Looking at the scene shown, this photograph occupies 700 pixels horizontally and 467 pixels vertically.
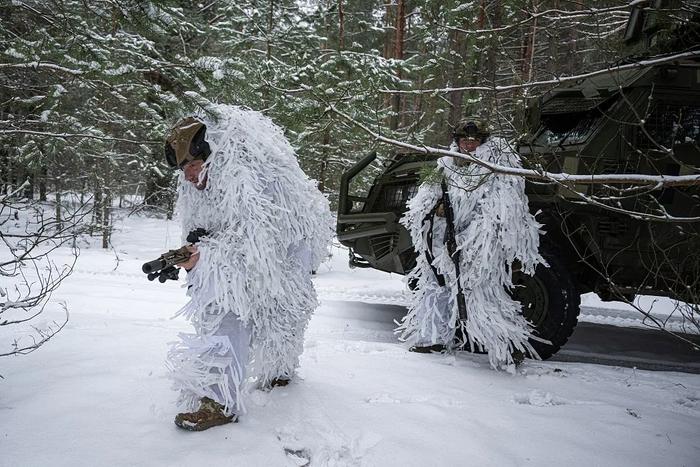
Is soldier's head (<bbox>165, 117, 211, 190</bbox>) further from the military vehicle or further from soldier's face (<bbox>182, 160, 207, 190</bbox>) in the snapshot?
the military vehicle

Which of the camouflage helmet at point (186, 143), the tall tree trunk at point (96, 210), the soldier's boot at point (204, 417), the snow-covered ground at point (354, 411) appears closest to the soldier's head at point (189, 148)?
the camouflage helmet at point (186, 143)

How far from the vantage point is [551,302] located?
3832 mm

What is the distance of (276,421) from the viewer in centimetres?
236

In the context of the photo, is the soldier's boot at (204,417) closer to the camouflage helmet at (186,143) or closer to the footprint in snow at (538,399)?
the camouflage helmet at (186,143)

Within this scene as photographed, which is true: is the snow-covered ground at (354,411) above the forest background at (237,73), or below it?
below

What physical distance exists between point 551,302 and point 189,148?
3116mm

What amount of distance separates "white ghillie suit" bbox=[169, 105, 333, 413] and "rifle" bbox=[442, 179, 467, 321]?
1.38m

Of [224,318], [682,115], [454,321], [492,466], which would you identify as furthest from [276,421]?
[682,115]

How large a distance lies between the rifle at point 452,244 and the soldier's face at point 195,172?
6.23 ft

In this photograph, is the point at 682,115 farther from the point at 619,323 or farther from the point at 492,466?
the point at 492,466

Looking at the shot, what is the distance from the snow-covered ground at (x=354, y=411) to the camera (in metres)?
2.09

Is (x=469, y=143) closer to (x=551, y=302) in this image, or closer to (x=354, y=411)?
(x=551, y=302)

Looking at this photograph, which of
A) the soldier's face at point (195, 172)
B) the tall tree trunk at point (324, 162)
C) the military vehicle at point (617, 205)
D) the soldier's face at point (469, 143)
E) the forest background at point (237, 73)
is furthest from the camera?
the tall tree trunk at point (324, 162)

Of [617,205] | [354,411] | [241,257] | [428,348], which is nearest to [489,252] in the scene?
[428,348]
